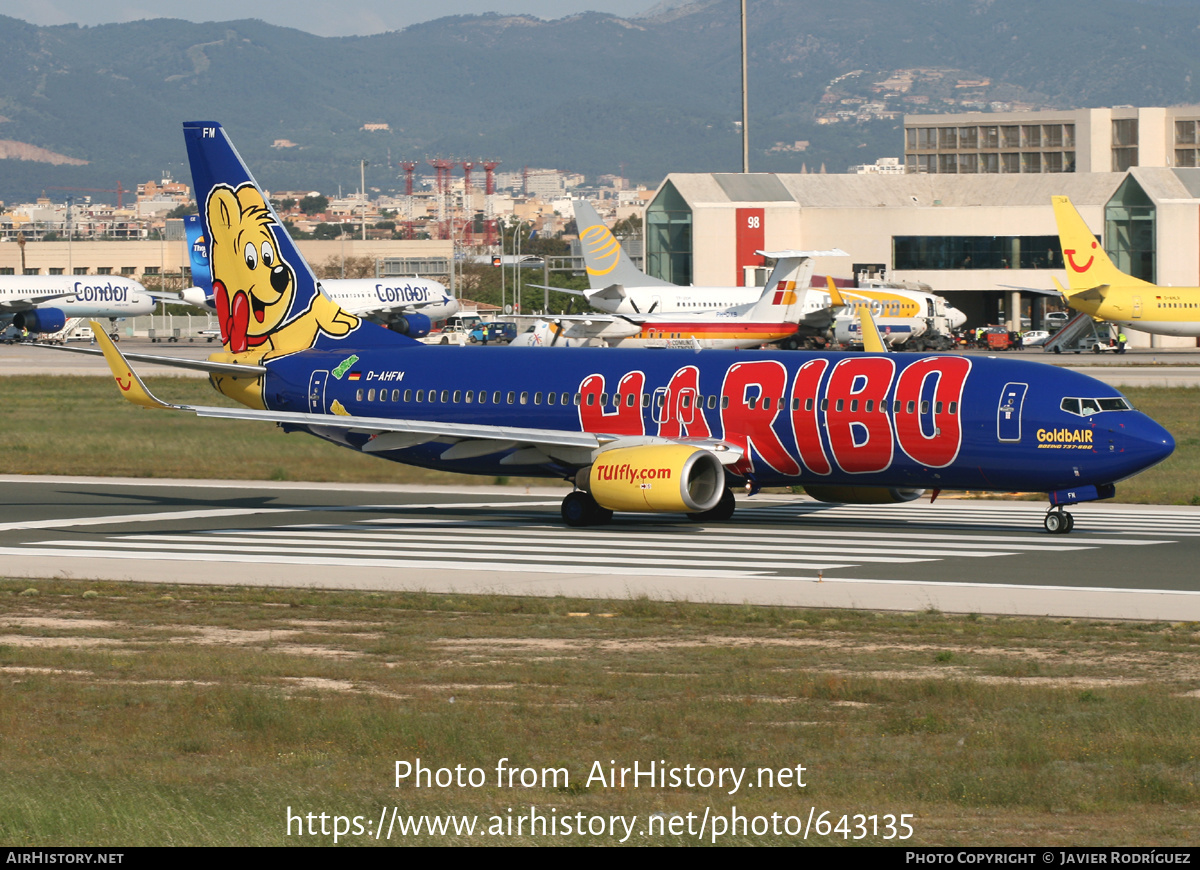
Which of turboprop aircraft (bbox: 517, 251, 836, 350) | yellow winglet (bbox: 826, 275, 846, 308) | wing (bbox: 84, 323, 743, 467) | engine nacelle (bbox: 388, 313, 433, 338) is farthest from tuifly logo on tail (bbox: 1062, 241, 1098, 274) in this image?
wing (bbox: 84, 323, 743, 467)

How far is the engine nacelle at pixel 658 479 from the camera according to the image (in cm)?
3192

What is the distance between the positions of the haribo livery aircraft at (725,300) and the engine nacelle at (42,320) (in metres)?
43.0

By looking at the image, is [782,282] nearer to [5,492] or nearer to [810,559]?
[5,492]

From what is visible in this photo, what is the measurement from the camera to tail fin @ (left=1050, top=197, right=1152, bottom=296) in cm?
9331

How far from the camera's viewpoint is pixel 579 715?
1627 centimetres

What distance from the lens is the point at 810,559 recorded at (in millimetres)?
29547

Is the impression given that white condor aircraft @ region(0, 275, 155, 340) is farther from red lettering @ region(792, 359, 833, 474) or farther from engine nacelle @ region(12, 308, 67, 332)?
red lettering @ region(792, 359, 833, 474)

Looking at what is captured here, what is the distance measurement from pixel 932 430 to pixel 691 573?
22.6 feet

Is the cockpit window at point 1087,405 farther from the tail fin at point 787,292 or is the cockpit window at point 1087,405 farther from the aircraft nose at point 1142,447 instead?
the tail fin at point 787,292

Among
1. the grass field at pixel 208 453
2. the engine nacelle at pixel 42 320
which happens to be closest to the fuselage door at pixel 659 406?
the grass field at pixel 208 453

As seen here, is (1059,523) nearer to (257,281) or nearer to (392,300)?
(257,281)

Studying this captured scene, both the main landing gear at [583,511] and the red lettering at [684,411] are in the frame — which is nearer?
the red lettering at [684,411]

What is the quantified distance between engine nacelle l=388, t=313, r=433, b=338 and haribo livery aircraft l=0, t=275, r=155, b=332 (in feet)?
71.5
